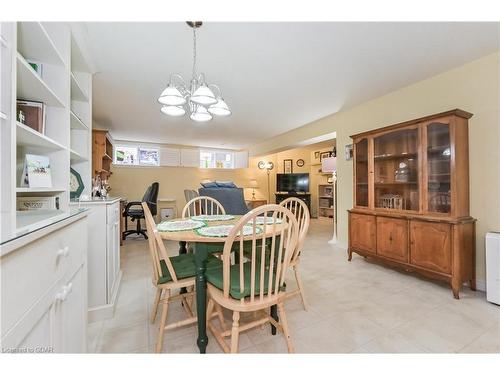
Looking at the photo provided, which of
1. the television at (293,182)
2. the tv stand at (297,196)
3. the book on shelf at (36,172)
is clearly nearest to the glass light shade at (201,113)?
the book on shelf at (36,172)

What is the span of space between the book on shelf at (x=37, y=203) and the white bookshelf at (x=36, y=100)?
0.03 m

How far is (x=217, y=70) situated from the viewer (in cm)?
234

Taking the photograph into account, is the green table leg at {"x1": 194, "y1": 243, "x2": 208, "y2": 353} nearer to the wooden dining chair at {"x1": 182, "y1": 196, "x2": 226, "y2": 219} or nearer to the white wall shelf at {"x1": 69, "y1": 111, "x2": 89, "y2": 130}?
the wooden dining chair at {"x1": 182, "y1": 196, "x2": 226, "y2": 219}

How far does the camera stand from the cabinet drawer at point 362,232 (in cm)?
270

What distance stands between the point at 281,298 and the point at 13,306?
108 centimetres

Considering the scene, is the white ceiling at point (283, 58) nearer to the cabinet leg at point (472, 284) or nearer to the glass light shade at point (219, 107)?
the glass light shade at point (219, 107)

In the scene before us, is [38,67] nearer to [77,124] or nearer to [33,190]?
[77,124]

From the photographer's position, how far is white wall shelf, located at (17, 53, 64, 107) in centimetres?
93

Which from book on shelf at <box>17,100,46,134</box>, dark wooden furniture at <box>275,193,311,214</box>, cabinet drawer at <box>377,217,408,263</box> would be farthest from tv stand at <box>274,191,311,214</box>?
book on shelf at <box>17,100,46,134</box>

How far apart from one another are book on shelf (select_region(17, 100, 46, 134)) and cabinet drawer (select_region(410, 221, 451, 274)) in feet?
10.4

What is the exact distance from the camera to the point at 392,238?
8.18ft

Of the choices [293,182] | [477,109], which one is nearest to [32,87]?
[477,109]
